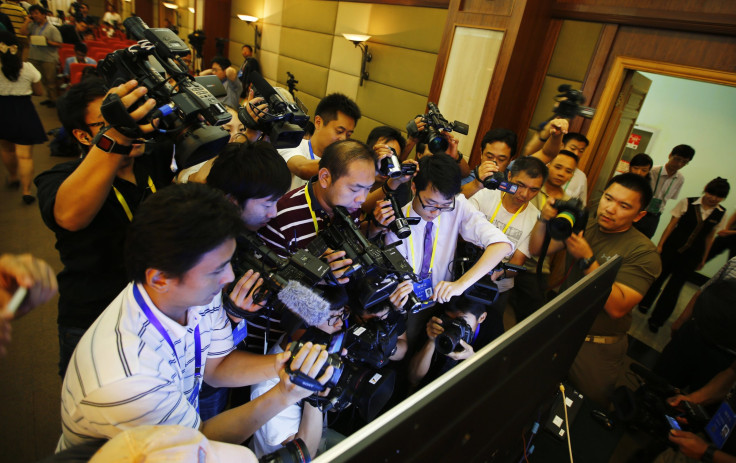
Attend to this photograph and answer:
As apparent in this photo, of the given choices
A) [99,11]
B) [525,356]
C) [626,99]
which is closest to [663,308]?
[626,99]

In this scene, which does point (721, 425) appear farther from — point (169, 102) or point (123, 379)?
point (169, 102)

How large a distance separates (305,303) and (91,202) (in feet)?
2.51

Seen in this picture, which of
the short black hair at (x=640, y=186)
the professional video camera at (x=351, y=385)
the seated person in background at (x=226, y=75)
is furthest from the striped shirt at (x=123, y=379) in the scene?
the seated person in background at (x=226, y=75)

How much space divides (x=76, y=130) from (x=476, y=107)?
3307mm

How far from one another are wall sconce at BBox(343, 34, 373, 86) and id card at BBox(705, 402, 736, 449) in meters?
4.90

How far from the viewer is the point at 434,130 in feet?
8.00

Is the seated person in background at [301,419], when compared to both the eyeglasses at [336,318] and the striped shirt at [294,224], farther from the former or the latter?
the striped shirt at [294,224]

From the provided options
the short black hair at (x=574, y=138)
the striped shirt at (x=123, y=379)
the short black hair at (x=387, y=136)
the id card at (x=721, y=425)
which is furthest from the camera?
the short black hair at (x=574, y=138)

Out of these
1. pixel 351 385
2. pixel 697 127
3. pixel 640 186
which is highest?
pixel 697 127

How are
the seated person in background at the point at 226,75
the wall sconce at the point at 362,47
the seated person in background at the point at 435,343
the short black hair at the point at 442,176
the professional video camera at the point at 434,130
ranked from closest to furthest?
1. the seated person in background at the point at 435,343
2. the short black hair at the point at 442,176
3. the professional video camera at the point at 434,130
4. the wall sconce at the point at 362,47
5. the seated person in background at the point at 226,75

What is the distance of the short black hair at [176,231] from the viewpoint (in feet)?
2.97

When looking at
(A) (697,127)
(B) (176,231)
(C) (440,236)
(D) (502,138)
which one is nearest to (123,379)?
(B) (176,231)

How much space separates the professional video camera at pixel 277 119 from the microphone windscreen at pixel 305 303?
0.77 metres

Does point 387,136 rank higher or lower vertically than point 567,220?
higher
